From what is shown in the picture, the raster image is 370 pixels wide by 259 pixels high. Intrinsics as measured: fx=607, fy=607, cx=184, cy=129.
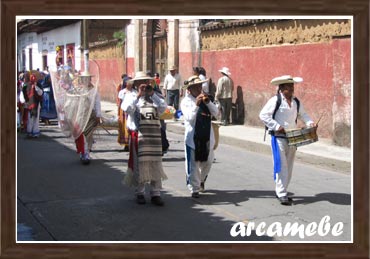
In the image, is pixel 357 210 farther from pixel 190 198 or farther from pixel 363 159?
pixel 190 198

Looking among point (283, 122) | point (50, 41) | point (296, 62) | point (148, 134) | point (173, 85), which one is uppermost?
point (50, 41)

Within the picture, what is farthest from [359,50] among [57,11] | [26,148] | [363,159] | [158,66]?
[158,66]

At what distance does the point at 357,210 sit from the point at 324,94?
857cm

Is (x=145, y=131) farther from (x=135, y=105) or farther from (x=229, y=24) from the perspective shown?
(x=229, y=24)

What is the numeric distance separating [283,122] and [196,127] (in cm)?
114

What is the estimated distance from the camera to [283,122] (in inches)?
302

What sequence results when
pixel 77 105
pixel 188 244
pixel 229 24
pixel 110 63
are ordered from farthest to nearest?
pixel 110 63 < pixel 229 24 < pixel 77 105 < pixel 188 244

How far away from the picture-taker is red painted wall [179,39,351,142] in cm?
1195

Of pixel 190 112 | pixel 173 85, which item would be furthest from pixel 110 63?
pixel 190 112

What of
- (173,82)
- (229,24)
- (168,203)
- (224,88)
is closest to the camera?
(168,203)

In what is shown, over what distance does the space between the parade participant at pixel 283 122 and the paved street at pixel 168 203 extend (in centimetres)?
42

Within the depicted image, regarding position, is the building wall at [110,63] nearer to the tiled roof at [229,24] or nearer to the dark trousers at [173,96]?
the dark trousers at [173,96]

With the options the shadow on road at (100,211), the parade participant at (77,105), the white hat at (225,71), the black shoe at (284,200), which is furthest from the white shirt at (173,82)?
the black shoe at (284,200)

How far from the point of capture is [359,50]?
437 centimetres
